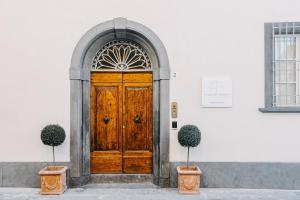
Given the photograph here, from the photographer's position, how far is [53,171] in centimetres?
698

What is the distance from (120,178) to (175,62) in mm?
2835

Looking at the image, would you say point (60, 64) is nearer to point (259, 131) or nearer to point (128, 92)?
point (128, 92)

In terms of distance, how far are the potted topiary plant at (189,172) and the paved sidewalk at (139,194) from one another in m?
0.16

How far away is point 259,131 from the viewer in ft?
24.4

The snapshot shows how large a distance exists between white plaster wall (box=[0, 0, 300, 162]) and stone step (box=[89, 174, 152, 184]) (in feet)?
Answer: 2.70

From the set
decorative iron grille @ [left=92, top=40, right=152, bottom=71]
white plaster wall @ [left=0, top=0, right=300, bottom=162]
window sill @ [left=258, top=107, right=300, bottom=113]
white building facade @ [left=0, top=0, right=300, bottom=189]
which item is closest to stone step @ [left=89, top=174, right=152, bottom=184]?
white building facade @ [left=0, top=0, right=300, bottom=189]

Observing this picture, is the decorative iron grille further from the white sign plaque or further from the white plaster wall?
the white sign plaque

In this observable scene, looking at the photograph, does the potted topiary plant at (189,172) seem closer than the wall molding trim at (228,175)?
Yes

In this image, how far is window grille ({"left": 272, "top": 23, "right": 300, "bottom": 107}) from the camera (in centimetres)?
754

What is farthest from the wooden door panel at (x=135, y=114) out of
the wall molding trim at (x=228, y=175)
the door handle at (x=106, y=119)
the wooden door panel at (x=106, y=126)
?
the wall molding trim at (x=228, y=175)

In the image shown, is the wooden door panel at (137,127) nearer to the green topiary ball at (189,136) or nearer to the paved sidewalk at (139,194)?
the paved sidewalk at (139,194)

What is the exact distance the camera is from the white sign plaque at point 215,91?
745 cm

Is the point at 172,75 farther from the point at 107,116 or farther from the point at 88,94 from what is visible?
the point at 88,94

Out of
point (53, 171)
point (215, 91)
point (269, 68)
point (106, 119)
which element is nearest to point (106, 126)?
point (106, 119)
